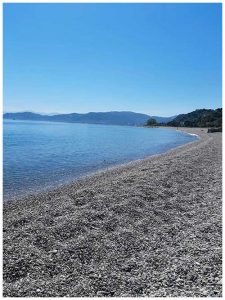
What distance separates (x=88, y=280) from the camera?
6.50 metres

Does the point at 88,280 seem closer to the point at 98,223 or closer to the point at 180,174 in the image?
the point at 98,223

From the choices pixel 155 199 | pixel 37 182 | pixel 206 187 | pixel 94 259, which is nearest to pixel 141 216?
pixel 155 199

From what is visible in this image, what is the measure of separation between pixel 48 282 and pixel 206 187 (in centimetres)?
1022

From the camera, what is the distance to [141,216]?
1038 cm

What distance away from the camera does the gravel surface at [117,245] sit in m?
6.30

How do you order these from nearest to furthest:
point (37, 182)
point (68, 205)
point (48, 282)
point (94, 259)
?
point (48, 282) < point (94, 259) < point (68, 205) < point (37, 182)

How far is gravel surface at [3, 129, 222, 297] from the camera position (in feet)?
20.7

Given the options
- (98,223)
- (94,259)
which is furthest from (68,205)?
(94,259)

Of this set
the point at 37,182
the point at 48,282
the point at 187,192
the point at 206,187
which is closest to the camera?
the point at 48,282

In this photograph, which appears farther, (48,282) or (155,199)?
(155,199)

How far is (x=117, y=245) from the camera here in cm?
820

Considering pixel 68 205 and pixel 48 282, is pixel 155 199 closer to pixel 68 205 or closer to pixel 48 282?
pixel 68 205

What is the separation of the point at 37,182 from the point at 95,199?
8.67 m

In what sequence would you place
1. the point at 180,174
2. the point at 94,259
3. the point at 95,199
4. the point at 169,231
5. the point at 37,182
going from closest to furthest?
the point at 94,259 < the point at 169,231 < the point at 95,199 < the point at 180,174 < the point at 37,182
